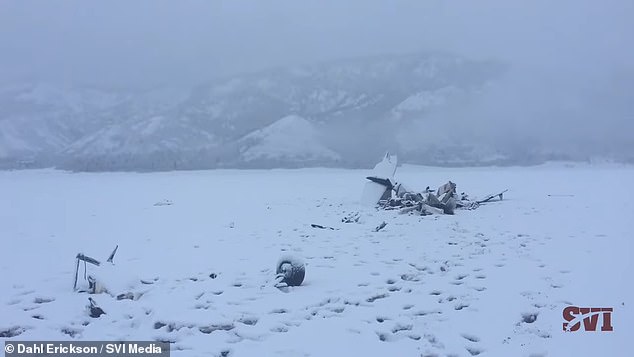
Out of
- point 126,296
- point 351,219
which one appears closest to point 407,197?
point 351,219

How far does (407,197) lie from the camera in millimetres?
19500

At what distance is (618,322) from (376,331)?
3.22 meters

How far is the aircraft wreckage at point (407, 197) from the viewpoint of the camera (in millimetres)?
17797

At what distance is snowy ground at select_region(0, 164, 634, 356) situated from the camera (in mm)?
6055

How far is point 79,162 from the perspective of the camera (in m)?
133

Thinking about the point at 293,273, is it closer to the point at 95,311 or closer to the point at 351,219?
the point at 95,311

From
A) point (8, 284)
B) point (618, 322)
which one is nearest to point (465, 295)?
point (618, 322)

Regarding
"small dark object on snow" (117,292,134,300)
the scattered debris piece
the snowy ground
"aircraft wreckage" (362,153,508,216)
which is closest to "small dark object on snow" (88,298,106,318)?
the snowy ground

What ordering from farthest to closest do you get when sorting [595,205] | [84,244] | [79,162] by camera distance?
[79,162]
[595,205]
[84,244]

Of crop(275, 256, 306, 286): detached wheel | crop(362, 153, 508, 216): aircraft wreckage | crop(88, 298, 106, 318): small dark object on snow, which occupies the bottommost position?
crop(88, 298, 106, 318): small dark object on snow

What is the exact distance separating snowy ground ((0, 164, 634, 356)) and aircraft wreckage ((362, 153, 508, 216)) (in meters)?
1.85

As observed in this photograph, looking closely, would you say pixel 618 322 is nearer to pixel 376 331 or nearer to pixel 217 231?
pixel 376 331

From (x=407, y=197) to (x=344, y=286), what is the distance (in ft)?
38.3

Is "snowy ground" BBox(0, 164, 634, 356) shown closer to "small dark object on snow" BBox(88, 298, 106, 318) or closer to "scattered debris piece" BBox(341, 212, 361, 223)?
"small dark object on snow" BBox(88, 298, 106, 318)
